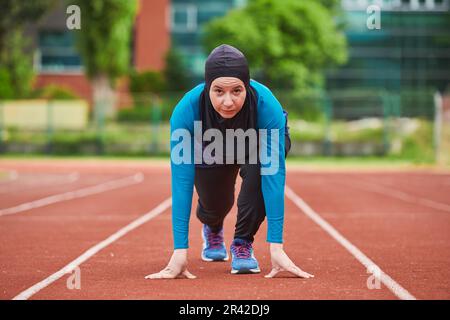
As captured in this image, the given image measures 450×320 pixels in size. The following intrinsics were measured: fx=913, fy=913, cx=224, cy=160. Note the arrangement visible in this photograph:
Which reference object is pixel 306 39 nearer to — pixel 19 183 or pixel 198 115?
pixel 19 183

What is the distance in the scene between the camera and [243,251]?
6785 mm

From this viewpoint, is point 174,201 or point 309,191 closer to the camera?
point 174,201

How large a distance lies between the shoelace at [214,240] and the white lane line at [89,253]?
3.47 ft

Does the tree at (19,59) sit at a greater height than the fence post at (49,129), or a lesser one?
greater

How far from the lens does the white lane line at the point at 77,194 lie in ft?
43.9

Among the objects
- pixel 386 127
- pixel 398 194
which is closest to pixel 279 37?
pixel 386 127

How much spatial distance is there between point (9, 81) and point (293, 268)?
1577 inches

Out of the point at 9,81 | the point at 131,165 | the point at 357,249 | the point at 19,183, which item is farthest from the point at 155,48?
the point at 357,249

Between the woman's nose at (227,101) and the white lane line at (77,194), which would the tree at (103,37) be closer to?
the white lane line at (77,194)

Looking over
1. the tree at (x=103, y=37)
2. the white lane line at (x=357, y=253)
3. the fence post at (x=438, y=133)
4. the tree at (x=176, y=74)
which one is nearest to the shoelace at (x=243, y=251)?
the white lane line at (x=357, y=253)

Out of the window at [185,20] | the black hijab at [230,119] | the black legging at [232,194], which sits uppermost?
the window at [185,20]

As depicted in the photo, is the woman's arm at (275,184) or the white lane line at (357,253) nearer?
the white lane line at (357,253)

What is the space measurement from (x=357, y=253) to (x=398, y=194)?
29.3 feet

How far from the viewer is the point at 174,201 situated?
20.9 feet
